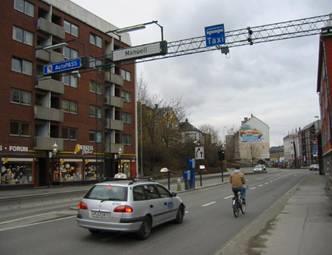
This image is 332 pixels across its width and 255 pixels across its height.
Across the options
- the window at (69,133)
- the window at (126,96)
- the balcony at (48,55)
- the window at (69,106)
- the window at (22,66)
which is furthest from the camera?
the window at (126,96)

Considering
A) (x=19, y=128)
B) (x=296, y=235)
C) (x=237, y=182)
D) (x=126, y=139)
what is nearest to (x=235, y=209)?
(x=237, y=182)

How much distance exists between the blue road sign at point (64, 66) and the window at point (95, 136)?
22297 mm

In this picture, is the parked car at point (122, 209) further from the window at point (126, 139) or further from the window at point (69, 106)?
the window at point (126, 139)

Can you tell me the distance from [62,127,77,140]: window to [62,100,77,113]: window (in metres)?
2.03

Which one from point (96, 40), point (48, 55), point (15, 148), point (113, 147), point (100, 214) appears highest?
point (96, 40)

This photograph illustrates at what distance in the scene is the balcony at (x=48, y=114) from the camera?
40.0 m

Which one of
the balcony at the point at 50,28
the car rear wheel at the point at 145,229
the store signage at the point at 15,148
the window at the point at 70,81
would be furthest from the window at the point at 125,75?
the car rear wheel at the point at 145,229

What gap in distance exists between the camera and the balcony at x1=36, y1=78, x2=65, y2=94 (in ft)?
133

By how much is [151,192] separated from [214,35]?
43.4ft

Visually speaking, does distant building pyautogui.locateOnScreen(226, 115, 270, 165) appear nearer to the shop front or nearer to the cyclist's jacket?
the shop front

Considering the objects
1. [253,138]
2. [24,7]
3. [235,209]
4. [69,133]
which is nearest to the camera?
[235,209]

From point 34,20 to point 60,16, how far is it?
180 inches

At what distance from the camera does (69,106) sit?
45.9m

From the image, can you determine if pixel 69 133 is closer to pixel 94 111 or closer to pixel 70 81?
pixel 70 81
